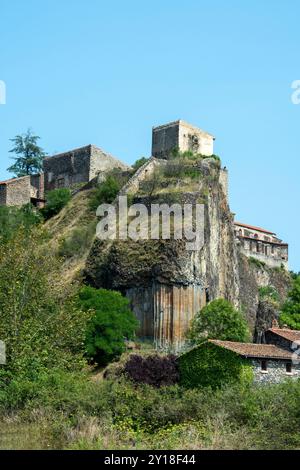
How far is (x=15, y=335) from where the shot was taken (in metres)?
32.7

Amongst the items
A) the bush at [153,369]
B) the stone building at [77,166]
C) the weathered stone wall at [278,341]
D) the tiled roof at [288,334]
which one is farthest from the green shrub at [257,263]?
the bush at [153,369]

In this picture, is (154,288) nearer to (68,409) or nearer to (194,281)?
(194,281)

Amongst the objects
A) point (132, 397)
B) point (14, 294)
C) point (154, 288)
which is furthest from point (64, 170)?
point (132, 397)

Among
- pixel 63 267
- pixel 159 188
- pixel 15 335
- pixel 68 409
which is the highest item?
pixel 159 188

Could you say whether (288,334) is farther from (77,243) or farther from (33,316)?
(77,243)

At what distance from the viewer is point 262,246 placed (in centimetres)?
8669

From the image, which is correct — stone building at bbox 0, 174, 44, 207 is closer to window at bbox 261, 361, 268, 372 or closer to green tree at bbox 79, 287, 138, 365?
green tree at bbox 79, 287, 138, 365

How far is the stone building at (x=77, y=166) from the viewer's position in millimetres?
68188

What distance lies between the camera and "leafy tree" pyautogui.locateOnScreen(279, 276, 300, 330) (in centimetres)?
5394

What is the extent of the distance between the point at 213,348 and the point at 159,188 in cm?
Result: 1791

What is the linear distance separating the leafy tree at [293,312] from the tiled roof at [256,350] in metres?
10.9

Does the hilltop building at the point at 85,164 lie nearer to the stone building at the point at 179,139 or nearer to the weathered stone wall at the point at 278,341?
the stone building at the point at 179,139

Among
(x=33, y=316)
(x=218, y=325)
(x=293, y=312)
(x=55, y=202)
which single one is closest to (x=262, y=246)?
(x=55, y=202)

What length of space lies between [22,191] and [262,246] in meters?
28.4
